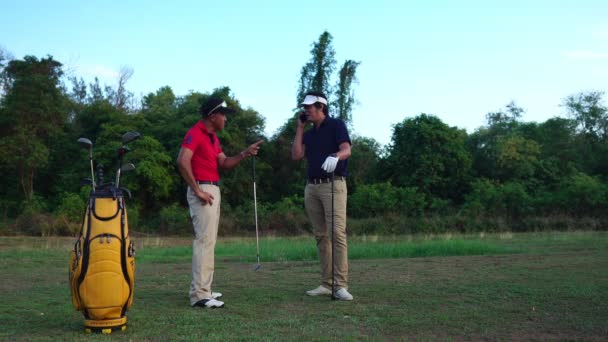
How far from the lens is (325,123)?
771 centimetres

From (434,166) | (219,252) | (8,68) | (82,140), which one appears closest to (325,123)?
(82,140)

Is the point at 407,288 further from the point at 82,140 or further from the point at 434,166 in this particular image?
the point at 434,166

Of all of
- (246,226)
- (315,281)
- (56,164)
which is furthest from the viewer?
(56,164)

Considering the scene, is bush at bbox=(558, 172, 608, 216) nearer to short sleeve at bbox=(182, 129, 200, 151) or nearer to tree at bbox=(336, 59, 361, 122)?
tree at bbox=(336, 59, 361, 122)

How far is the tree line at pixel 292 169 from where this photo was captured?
41969mm

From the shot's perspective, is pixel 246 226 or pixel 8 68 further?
pixel 8 68

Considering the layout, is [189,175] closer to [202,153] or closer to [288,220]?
[202,153]

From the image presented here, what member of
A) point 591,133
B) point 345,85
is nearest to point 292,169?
point 345,85

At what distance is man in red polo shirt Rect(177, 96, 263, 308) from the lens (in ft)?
22.0

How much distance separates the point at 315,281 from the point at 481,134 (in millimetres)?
54090

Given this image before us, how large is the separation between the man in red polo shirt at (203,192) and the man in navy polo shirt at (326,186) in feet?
4.08

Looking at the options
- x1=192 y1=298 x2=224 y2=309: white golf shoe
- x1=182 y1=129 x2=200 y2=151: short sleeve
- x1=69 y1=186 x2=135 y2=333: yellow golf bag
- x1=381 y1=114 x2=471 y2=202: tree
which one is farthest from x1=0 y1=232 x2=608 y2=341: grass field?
x1=381 y1=114 x2=471 y2=202: tree

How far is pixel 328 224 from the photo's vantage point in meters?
7.55

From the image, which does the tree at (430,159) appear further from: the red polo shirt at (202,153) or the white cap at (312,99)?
the red polo shirt at (202,153)
